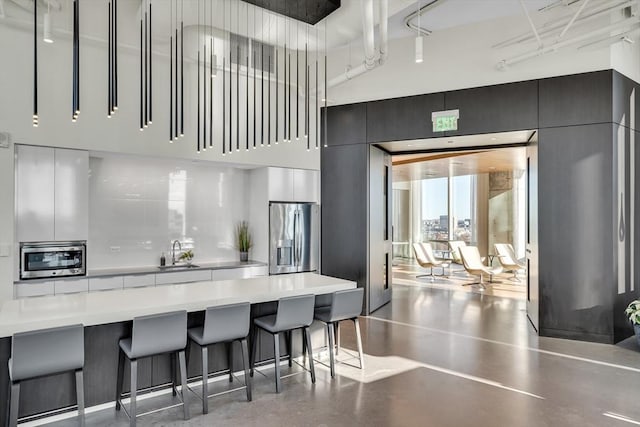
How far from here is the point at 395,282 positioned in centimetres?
1052

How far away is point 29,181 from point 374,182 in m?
4.88

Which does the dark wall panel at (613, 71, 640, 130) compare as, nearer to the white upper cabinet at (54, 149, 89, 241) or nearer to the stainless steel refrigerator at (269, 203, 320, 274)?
the stainless steel refrigerator at (269, 203, 320, 274)

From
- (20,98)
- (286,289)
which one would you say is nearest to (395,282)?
(286,289)

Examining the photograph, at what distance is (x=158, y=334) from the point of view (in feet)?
10.2

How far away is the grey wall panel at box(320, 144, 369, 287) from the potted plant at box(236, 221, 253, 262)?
1.31 m

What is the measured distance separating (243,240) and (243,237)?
52 mm

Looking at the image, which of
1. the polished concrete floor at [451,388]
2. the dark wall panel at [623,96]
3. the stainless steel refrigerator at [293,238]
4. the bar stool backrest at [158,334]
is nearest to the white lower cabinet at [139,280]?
the stainless steel refrigerator at [293,238]

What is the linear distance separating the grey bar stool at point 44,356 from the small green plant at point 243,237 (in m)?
4.10

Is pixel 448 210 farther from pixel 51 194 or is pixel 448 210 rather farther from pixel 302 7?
pixel 51 194

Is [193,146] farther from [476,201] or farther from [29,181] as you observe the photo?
[476,201]

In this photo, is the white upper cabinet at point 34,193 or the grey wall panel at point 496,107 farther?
the grey wall panel at point 496,107

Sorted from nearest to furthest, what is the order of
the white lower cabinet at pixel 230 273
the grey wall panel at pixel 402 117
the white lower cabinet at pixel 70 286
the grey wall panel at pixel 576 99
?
the white lower cabinet at pixel 70 286
the grey wall panel at pixel 576 99
the white lower cabinet at pixel 230 273
the grey wall panel at pixel 402 117

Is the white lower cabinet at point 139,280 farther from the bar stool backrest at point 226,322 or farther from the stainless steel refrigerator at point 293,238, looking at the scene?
the bar stool backrest at point 226,322

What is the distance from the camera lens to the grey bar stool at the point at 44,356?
103 inches
